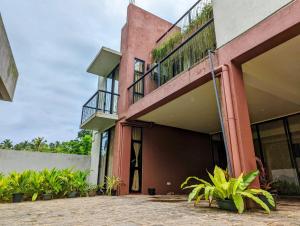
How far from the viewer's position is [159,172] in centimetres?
830

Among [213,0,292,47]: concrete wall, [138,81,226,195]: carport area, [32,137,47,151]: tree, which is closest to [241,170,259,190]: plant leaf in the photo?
[213,0,292,47]: concrete wall

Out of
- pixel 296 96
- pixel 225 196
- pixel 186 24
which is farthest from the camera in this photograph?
pixel 186 24

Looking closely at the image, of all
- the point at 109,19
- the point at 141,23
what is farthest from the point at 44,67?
the point at 141,23

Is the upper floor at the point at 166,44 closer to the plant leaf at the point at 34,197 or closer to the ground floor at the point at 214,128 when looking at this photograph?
the ground floor at the point at 214,128

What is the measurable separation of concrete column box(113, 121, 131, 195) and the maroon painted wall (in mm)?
678

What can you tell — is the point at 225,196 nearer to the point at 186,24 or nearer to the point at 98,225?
the point at 98,225

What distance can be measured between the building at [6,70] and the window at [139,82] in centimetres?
502

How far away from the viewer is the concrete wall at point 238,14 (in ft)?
12.1

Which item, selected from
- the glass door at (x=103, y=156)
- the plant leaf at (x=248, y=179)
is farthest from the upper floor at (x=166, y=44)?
the plant leaf at (x=248, y=179)

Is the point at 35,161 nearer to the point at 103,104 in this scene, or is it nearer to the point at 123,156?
the point at 103,104

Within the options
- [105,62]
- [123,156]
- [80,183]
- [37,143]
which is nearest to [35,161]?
[80,183]

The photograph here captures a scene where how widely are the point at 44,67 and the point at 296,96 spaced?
2242 cm

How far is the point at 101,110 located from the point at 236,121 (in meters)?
5.99

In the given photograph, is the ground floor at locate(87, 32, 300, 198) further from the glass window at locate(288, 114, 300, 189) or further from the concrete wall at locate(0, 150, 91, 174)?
the concrete wall at locate(0, 150, 91, 174)
